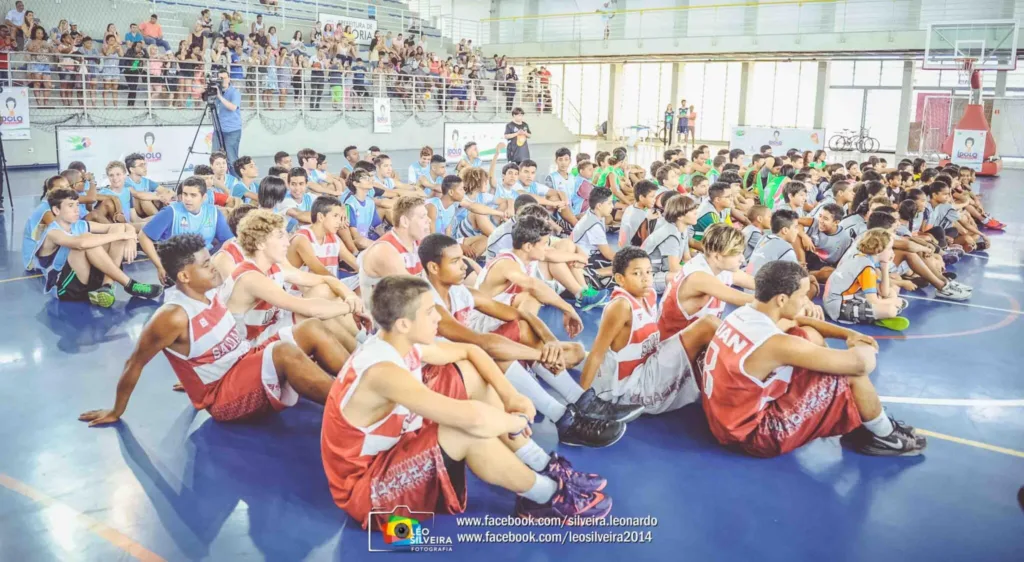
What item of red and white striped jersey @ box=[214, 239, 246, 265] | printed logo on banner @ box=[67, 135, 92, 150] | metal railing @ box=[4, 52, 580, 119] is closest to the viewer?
red and white striped jersey @ box=[214, 239, 246, 265]

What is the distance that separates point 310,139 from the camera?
2202cm

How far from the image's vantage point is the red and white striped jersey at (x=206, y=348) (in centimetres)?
434

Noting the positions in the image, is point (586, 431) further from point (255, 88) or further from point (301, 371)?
point (255, 88)

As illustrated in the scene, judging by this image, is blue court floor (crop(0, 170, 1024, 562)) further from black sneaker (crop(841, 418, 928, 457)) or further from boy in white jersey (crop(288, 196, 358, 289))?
boy in white jersey (crop(288, 196, 358, 289))

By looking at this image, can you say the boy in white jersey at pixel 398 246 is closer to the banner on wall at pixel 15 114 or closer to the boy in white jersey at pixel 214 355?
the boy in white jersey at pixel 214 355

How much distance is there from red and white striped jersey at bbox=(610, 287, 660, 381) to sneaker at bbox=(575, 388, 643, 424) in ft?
0.92

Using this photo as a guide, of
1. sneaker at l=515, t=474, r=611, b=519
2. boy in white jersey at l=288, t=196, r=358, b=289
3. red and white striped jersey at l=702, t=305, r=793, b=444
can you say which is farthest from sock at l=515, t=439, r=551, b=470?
boy in white jersey at l=288, t=196, r=358, b=289

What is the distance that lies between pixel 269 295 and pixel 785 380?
2881 mm

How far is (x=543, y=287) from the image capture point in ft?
17.2

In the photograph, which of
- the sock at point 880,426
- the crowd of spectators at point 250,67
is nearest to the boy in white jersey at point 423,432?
the sock at point 880,426

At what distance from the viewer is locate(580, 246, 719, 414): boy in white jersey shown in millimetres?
4613

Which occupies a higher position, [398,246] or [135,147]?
[135,147]

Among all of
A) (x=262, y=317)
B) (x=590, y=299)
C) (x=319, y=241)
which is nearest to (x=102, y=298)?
(x=319, y=241)

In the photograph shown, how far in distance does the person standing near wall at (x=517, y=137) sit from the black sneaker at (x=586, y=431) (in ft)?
37.0
